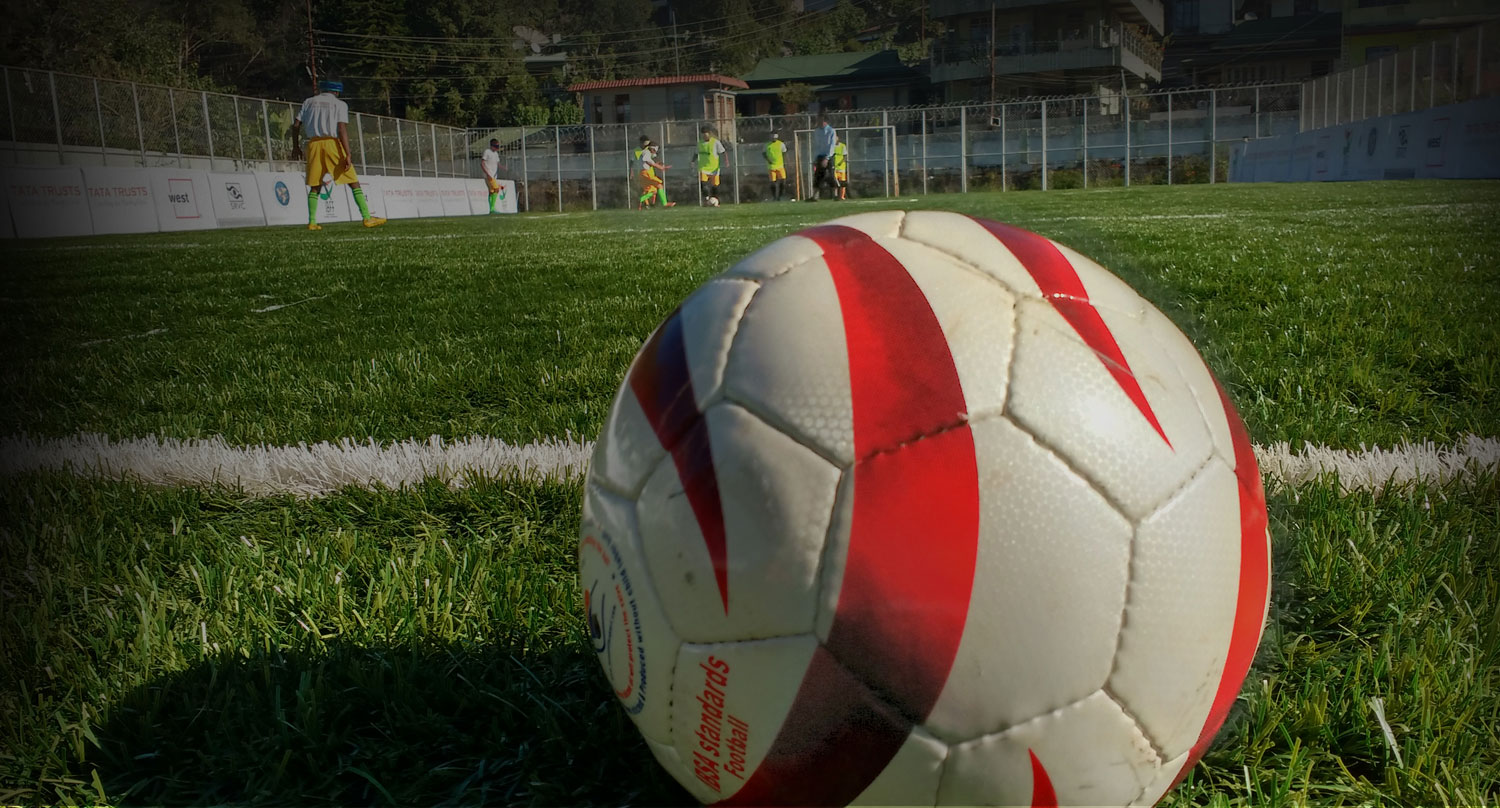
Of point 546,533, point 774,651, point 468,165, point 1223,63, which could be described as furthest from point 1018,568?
point 1223,63

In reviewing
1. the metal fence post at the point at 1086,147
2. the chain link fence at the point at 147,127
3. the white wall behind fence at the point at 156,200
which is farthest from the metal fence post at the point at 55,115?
the metal fence post at the point at 1086,147

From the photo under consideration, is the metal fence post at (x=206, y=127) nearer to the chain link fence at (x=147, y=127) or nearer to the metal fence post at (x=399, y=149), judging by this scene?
the chain link fence at (x=147, y=127)

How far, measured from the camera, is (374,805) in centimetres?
159

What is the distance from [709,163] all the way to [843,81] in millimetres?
42241

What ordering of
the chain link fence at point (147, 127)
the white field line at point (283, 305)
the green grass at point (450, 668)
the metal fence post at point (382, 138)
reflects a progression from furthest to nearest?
the metal fence post at point (382, 138)
the chain link fence at point (147, 127)
the white field line at point (283, 305)
the green grass at point (450, 668)

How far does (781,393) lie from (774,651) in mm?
309

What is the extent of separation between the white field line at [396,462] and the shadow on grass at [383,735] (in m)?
1.06

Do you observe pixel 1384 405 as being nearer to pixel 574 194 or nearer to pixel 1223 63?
pixel 574 194

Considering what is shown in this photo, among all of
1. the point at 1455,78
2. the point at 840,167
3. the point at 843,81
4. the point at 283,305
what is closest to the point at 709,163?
the point at 840,167

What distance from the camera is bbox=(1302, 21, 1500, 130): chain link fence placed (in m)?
22.3

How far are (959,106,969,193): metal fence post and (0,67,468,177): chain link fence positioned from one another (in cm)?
2094

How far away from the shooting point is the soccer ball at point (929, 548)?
1.16 meters

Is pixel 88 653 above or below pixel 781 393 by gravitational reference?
below

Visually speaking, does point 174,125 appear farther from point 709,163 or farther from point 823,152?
point 823,152
